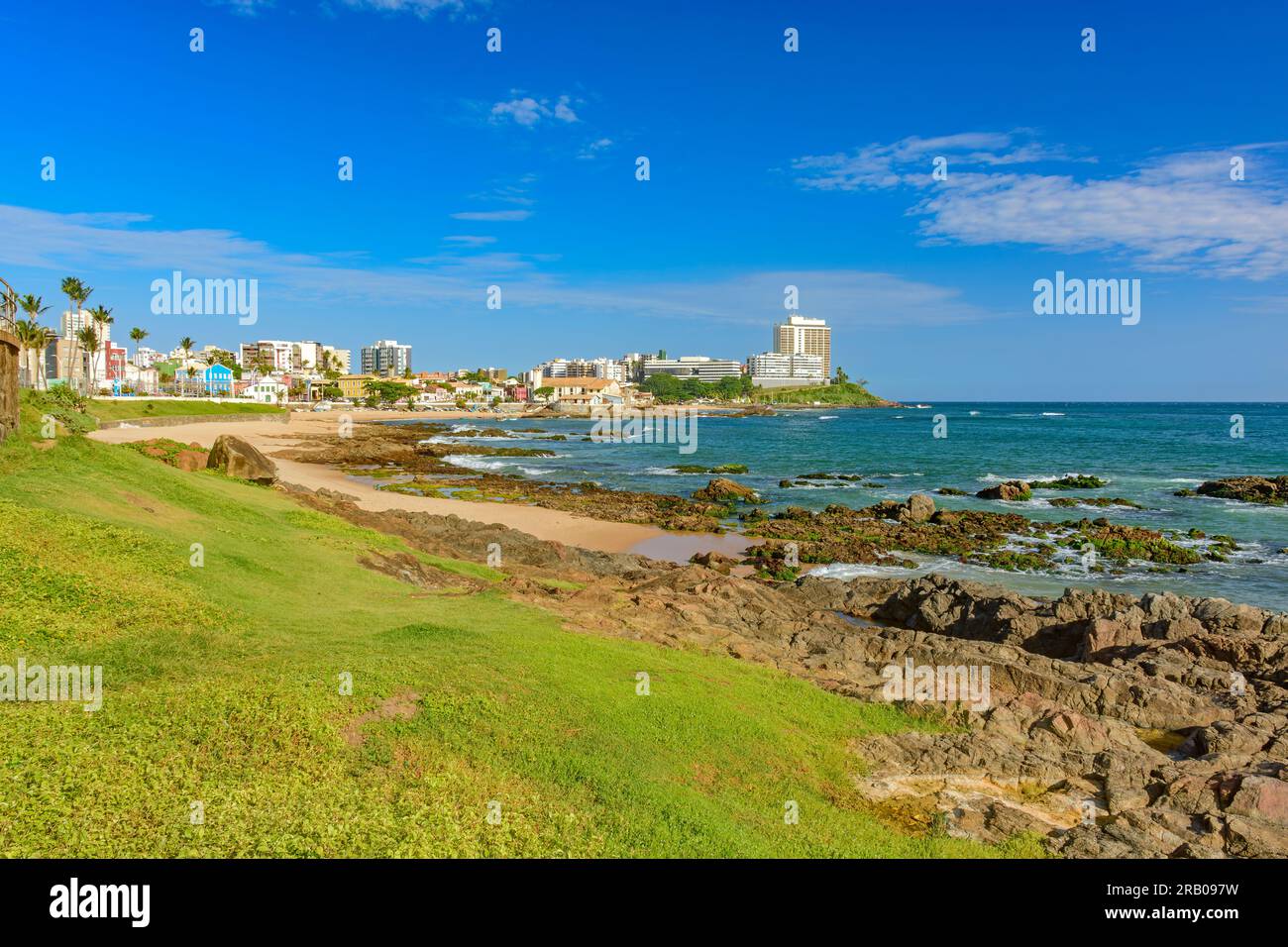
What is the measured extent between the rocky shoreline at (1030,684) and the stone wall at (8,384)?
10.5m

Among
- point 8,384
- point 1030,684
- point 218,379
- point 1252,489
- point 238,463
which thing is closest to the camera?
point 1030,684

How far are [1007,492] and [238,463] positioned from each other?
46.0m

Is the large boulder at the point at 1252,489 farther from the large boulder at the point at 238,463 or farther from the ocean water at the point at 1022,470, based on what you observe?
the large boulder at the point at 238,463

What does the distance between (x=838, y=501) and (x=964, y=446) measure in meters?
57.3

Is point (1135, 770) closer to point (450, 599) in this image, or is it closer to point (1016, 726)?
point (1016, 726)

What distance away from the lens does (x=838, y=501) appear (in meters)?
49.9

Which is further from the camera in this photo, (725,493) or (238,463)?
(725,493)

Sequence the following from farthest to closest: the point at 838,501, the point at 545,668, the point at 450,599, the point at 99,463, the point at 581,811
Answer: the point at 838,501
the point at 99,463
the point at 450,599
the point at 545,668
the point at 581,811

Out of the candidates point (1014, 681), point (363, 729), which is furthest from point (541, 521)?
point (363, 729)

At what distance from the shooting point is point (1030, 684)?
1541 centimetres

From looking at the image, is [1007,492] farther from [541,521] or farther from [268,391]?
[268,391]

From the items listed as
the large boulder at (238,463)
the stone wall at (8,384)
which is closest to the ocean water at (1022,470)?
the large boulder at (238,463)

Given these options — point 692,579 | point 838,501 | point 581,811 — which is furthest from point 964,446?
point 581,811

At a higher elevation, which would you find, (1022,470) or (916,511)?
(1022,470)
